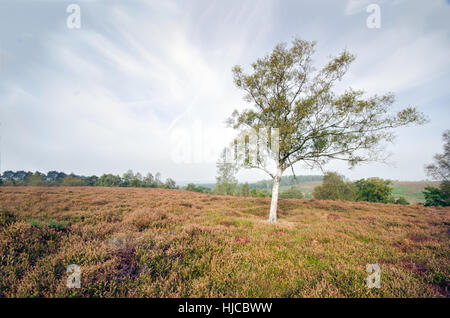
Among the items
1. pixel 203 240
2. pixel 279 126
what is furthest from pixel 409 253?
pixel 279 126

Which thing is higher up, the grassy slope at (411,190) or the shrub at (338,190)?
the shrub at (338,190)

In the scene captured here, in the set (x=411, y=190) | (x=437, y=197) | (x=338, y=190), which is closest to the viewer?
(x=437, y=197)

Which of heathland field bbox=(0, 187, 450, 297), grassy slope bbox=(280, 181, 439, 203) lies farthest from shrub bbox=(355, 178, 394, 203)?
heathland field bbox=(0, 187, 450, 297)

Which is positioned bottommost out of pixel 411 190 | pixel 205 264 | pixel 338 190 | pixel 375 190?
pixel 411 190

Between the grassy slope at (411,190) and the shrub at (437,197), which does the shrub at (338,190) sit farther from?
the grassy slope at (411,190)

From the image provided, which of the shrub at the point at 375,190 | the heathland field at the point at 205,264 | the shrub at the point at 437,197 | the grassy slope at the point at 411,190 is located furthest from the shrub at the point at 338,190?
the heathland field at the point at 205,264

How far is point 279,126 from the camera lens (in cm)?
936

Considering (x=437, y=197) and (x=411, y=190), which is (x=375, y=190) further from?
(x=411, y=190)

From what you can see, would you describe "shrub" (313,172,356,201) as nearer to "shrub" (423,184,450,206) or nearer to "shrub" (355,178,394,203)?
"shrub" (355,178,394,203)

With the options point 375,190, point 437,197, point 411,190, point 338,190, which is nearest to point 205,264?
point 437,197

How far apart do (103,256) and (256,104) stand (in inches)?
427

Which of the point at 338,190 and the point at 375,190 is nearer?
the point at 375,190

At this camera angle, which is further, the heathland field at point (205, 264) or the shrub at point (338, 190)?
the shrub at point (338, 190)
